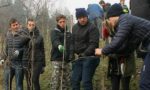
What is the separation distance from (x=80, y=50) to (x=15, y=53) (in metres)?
1.73

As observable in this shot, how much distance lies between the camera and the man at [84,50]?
8242 mm

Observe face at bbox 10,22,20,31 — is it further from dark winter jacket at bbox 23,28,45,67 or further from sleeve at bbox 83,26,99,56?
sleeve at bbox 83,26,99,56

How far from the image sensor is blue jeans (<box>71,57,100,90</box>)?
27.0 ft

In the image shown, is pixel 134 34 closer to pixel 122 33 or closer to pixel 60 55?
pixel 122 33

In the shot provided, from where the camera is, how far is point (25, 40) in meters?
9.46

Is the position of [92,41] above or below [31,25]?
below

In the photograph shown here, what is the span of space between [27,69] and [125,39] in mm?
3527

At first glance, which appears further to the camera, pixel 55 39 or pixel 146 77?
pixel 55 39

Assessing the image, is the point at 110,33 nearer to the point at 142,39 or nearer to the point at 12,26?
the point at 142,39

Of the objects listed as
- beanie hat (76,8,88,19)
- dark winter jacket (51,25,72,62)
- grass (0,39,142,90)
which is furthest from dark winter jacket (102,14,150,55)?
dark winter jacket (51,25,72,62)

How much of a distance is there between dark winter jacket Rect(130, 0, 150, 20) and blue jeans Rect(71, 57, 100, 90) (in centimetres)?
126

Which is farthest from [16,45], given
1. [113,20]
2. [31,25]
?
[113,20]

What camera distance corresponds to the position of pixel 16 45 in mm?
9523

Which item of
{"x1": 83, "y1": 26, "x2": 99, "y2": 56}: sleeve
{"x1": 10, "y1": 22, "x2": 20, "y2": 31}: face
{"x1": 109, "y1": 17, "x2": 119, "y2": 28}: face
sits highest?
{"x1": 109, "y1": 17, "x2": 119, "y2": 28}: face
